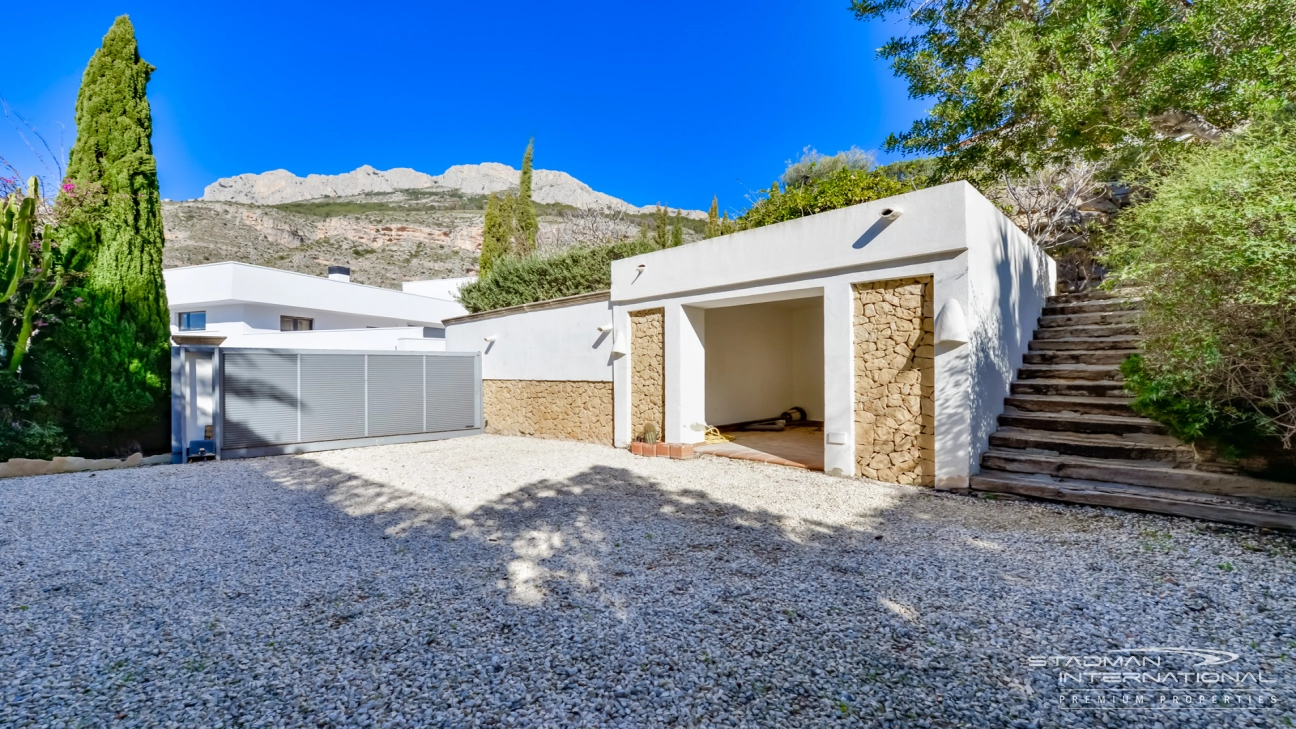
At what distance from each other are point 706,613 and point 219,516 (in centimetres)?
543

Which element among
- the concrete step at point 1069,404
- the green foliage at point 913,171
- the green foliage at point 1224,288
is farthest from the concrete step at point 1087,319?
the green foliage at point 913,171

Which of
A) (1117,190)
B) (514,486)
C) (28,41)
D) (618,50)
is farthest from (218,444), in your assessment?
(618,50)

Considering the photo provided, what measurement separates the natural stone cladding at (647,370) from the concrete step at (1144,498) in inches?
194

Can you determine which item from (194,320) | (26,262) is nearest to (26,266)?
(26,262)

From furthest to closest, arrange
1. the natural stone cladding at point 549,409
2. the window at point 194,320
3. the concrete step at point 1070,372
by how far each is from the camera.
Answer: the window at point 194,320 < the natural stone cladding at point 549,409 < the concrete step at point 1070,372

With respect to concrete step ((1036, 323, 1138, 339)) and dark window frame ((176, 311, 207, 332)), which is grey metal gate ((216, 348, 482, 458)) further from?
dark window frame ((176, 311, 207, 332))

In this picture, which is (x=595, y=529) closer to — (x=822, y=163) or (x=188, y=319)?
(x=822, y=163)

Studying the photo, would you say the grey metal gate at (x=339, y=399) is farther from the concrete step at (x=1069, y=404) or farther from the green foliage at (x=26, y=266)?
the concrete step at (x=1069, y=404)

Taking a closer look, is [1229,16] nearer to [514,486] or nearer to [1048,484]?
[1048,484]

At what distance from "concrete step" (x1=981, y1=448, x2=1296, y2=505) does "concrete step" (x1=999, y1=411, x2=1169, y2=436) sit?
1.53 ft

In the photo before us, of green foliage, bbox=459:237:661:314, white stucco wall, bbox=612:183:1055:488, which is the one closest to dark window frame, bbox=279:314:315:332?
green foliage, bbox=459:237:661:314

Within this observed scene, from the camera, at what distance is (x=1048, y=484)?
558cm

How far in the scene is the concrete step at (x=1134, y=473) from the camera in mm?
4770

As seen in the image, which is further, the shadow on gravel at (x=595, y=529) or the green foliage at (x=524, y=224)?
the green foliage at (x=524, y=224)
